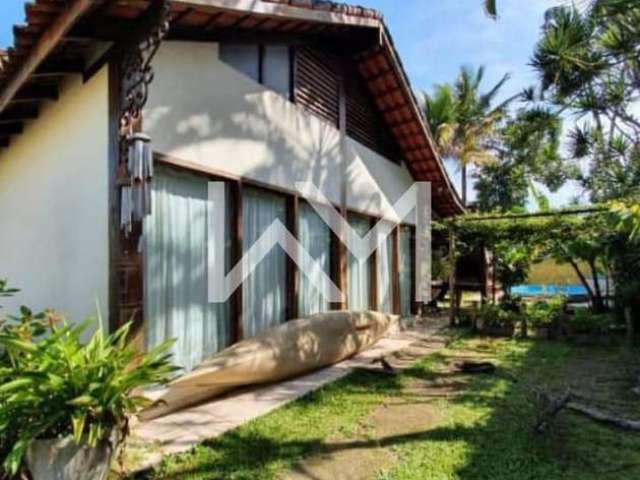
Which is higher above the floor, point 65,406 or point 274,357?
point 65,406

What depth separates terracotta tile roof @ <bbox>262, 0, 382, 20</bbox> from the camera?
7.51 m

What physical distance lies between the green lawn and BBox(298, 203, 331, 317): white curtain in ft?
6.86

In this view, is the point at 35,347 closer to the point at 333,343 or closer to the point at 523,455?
the point at 523,455

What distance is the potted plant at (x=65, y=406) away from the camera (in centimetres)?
Answer: 357

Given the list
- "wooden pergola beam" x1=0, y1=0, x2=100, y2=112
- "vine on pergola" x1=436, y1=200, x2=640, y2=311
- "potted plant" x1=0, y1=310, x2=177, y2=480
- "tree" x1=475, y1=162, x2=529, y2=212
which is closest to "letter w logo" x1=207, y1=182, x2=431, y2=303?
"vine on pergola" x1=436, y1=200, x2=640, y2=311

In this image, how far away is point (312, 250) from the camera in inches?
388

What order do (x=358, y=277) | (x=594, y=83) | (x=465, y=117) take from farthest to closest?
1. (x=465, y=117)
2. (x=594, y=83)
3. (x=358, y=277)

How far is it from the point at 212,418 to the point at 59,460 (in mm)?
2141

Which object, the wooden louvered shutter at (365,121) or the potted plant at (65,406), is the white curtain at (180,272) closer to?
the potted plant at (65,406)

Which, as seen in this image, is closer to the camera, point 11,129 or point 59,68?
point 59,68

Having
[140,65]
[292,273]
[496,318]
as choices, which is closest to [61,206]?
[140,65]

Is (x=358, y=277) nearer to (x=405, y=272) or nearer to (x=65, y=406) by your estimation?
(x=405, y=272)

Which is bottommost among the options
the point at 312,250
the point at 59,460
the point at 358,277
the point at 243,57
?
the point at 59,460

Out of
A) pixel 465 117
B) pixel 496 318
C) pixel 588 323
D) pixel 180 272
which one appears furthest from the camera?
pixel 465 117
